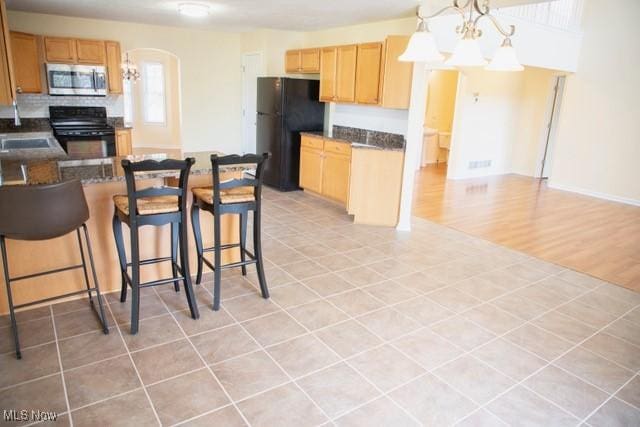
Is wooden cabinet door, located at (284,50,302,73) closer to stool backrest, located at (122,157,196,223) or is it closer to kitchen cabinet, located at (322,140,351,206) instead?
kitchen cabinet, located at (322,140,351,206)

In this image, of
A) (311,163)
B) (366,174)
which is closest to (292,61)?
(311,163)

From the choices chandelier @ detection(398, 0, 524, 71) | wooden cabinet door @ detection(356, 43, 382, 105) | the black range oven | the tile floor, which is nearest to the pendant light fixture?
chandelier @ detection(398, 0, 524, 71)

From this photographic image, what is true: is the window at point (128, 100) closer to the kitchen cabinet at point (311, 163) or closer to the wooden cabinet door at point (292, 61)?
the wooden cabinet door at point (292, 61)

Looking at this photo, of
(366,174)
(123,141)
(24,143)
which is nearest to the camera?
(24,143)

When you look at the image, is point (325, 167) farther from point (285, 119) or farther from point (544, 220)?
point (544, 220)

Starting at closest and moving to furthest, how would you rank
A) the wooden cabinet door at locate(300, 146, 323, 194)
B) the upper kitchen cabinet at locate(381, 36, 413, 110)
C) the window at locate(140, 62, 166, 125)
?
the upper kitchen cabinet at locate(381, 36, 413, 110) < the wooden cabinet door at locate(300, 146, 323, 194) < the window at locate(140, 62, 166, 125)

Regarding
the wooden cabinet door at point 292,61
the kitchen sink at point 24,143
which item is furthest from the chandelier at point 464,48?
the wooden cabinet door at point 292,61

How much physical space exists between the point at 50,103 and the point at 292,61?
356cm

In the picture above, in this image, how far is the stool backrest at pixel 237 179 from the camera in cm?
273

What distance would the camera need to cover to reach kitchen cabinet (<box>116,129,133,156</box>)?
629 centimetres

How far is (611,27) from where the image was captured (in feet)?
23.1

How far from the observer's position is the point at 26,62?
18.5 ft

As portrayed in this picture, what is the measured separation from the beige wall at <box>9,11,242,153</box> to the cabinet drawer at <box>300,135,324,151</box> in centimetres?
199

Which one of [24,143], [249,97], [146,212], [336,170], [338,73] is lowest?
[336,170]
